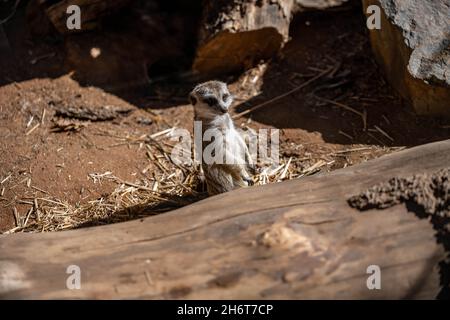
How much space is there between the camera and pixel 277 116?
585 cm

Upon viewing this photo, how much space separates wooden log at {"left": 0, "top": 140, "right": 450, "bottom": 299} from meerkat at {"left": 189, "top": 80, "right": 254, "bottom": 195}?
1.69 metres

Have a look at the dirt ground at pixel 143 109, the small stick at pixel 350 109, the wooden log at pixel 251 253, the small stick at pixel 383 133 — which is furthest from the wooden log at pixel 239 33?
the wooden log at pixel 251 253

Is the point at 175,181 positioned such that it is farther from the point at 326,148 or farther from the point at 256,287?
the point at 256,287

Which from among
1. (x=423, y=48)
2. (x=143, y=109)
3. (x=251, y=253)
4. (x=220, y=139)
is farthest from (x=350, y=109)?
(x=251, y=253)

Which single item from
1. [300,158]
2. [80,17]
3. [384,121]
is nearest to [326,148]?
[300,158]

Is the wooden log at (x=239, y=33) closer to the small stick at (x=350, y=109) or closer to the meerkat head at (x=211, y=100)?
the small stick at (x=350, y=109)

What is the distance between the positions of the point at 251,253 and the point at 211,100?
2247 millimetres

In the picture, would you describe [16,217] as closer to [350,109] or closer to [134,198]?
[134,198]

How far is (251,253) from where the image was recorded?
301 centimetres

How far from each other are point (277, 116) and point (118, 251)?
307 cm

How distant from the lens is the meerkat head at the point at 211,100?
16.4ft

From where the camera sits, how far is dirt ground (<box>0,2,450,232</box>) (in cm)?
519

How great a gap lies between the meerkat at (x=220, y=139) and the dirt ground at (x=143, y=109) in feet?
1.56

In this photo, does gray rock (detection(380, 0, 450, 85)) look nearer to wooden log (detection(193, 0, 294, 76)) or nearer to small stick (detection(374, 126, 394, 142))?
small stick (detection(374, 126, 394, 142))
